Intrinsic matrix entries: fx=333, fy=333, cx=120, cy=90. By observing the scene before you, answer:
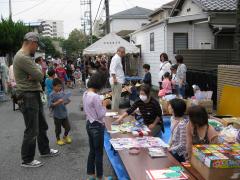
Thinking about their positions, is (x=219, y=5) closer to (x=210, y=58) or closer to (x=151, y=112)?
(x=210, y=58)

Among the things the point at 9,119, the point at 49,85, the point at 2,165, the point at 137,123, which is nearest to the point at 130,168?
the point at 137,123

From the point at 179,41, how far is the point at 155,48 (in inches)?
80.6

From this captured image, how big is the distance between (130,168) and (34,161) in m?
2.55

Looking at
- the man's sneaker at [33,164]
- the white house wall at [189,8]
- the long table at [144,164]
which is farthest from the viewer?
the white house wall at [189,8]

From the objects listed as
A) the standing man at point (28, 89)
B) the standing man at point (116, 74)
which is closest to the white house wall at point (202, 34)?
the standing man at point (116, 74)

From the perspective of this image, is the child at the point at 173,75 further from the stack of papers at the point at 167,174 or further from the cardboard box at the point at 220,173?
the cardboard box at the point at 220,173

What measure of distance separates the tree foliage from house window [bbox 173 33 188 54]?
1276cm

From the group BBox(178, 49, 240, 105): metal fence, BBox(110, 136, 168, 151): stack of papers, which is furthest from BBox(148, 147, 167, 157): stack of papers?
BBox(178, 49, 240, 105): metal fence

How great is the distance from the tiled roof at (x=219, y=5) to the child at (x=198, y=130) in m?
10.4

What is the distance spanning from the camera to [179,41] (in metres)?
15.0

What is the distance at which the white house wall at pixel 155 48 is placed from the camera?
15.8 meters

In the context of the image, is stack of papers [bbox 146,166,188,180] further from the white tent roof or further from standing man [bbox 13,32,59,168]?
the white tent roof

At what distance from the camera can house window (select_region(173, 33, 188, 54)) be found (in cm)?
1498

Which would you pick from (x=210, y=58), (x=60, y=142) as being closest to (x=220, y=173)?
(x=60, y=142)
